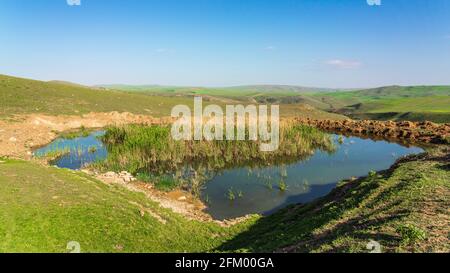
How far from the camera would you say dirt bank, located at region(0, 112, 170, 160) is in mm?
30578

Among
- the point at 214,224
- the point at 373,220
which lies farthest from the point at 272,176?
the point at 373,220

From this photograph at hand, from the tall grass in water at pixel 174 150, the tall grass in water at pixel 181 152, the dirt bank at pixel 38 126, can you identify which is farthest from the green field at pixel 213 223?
the dirt bank at pixel 38 126

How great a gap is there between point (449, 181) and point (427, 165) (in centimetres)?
356

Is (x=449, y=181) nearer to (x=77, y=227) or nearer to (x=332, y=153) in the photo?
(x=77, y=227)

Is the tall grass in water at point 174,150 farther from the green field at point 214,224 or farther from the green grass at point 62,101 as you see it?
the green grass at point 62,101

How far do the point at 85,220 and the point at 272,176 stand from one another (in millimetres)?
15262

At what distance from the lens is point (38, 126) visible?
4081cm

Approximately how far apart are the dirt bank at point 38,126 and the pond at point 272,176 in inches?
66.2

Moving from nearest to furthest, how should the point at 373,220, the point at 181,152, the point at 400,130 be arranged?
1. the point at 373,220
2. the point at 181,152
3. the point at 400,130

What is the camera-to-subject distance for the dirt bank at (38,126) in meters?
30.6

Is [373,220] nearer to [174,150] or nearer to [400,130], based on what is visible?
[174,150]

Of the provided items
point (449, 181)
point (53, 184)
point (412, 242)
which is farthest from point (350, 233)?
point (53, 184)

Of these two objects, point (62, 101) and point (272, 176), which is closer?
point (272, 176)

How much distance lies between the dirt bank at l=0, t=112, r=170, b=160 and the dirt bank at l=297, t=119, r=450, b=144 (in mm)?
26763
